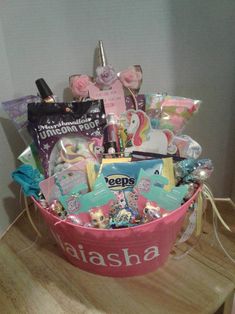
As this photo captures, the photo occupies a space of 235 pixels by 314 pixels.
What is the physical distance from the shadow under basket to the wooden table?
0.02 metres

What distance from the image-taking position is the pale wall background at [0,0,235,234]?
617 millimetres

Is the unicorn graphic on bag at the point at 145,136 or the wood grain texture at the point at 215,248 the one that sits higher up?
the unicorn graphic on bag at the point at 145,136

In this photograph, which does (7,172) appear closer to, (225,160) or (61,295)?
(61,295)

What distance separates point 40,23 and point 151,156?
0.36 meters

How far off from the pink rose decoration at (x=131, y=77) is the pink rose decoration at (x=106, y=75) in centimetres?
2

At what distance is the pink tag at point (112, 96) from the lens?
62 centimetres

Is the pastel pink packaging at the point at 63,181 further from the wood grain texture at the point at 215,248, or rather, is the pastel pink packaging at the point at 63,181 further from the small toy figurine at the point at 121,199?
the wood grain texture at the point at 215,248

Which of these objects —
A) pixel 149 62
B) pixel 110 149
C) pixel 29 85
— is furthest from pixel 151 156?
pixel 29 85

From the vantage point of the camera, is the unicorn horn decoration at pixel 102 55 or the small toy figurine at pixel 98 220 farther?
the unicorn horn decoration at pixel 102 55

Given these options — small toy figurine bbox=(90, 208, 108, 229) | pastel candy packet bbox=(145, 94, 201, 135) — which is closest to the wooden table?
small toy figurine bbox=(90, 208, 108, 229)

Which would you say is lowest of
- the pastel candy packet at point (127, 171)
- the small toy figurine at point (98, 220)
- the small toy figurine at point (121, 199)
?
the small toy figurine at point (98, 220)

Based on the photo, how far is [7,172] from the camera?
708mm

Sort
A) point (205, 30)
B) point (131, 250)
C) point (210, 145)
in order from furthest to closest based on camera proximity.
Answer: point (210, 145) < point (205, 30) < point (131, 250)

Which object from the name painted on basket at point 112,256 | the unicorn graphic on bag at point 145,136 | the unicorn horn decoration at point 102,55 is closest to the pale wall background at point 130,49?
the unicorn horn decoration at point 102,55
